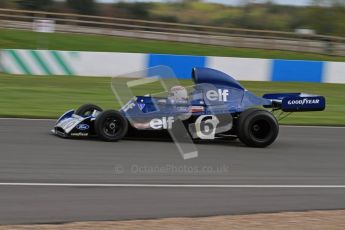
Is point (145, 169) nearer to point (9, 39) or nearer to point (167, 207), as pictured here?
point (167, 207)

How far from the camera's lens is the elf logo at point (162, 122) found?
31.9 feet

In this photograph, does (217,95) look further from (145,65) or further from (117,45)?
(117,45)

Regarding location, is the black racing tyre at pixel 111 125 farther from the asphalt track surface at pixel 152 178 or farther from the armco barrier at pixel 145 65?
the armco barrier at pixel 145 65

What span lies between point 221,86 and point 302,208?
398cm

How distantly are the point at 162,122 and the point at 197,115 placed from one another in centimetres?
56

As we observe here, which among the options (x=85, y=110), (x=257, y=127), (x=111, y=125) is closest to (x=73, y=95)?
(x=85, y=110)

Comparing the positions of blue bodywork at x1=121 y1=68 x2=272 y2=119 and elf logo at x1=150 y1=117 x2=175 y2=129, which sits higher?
blue bodywork at x1=121 y1=68 x2=272 y2=119

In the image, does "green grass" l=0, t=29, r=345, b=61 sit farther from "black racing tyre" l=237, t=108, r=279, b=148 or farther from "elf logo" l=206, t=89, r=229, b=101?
"black racing tyre" l=237, t=108, r=279, b=148

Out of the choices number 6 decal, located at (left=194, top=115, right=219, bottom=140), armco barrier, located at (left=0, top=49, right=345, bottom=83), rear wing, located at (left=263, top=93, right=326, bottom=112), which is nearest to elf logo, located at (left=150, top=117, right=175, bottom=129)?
number 6 decal, located at (left=194, top=115, right=219, bottom=140)

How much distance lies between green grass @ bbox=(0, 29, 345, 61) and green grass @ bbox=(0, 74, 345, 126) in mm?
11325

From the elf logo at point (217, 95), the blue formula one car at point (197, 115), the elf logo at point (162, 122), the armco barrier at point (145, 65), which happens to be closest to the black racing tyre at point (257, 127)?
the blue formula one car at point (197, 115)

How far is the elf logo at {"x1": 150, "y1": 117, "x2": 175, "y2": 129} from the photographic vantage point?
9719mm

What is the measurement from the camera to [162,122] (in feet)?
32.0

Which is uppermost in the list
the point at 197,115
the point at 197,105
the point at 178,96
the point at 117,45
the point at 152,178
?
the point at 117,45
